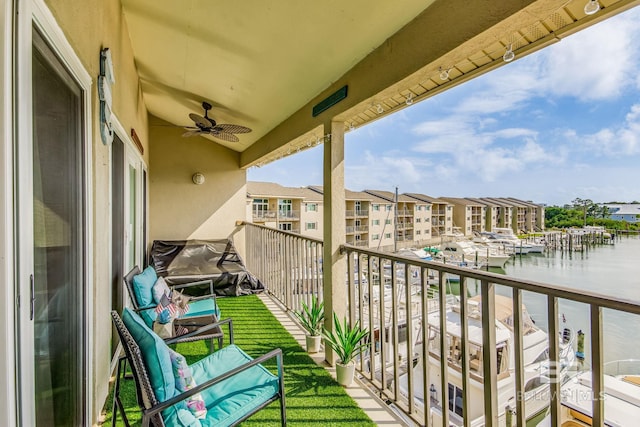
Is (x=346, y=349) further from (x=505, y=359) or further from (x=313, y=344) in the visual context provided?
(x=505, y=359)

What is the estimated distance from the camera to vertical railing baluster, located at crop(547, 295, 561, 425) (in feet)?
4.03

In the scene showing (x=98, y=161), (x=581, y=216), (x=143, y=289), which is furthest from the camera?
(x=581, y=216)

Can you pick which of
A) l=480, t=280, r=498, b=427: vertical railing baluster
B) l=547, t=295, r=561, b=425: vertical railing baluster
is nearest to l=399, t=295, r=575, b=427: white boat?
l=547, t=295, r=561, b=425: vertical railing baluster

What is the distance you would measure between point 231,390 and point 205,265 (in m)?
3.95

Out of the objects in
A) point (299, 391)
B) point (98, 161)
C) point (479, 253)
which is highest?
point (98, 161)

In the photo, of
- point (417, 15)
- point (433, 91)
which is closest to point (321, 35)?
point (417, 15)

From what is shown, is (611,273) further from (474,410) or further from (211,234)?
(211,234)

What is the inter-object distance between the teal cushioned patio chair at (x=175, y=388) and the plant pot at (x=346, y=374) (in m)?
0.80

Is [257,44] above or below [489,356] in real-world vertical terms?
above

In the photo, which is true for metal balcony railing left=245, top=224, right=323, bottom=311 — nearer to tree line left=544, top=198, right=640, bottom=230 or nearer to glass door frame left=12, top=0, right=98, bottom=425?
glass door frame left=12, top=0, right=98, bottom=425

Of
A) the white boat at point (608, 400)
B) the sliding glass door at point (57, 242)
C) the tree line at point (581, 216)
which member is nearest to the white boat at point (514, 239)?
the tree line at point (581, 216)

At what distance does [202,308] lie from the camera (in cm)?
304

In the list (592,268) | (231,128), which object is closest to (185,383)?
(231,128)

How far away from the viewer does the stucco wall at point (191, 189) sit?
5891mm
